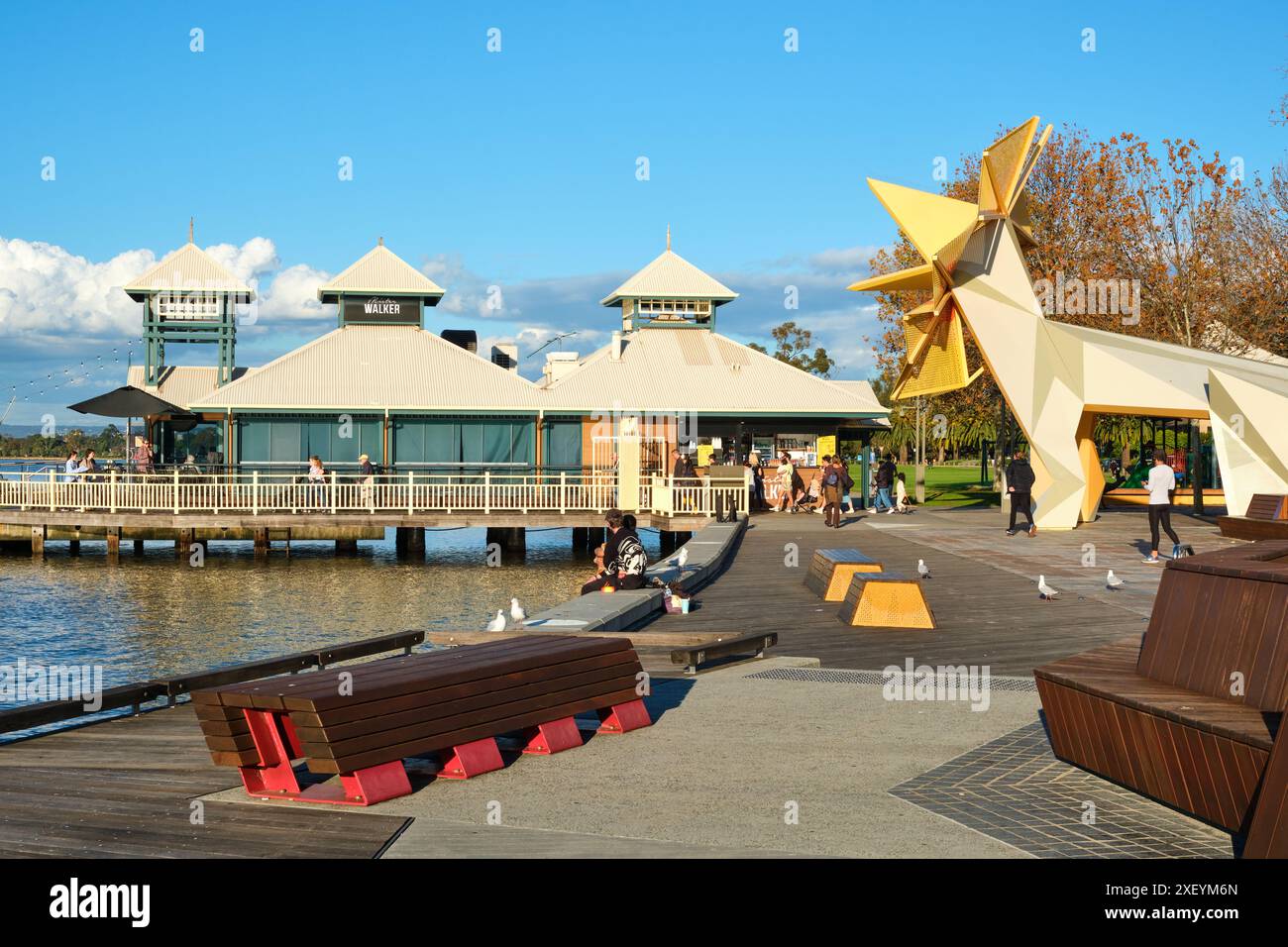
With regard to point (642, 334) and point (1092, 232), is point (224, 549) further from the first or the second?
point (1092, 232)

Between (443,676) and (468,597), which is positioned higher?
(443,676)

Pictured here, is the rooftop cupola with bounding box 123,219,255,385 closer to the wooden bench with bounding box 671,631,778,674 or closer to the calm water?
the calm water

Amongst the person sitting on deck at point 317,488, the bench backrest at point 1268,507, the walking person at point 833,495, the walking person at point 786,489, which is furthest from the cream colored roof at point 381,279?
the bench backrest at point 1268,507

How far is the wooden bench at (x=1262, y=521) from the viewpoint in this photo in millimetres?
20250

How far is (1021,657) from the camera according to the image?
1293 cm

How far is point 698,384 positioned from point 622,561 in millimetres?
28668

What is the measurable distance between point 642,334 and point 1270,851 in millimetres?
43458

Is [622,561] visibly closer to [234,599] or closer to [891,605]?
[891,605]

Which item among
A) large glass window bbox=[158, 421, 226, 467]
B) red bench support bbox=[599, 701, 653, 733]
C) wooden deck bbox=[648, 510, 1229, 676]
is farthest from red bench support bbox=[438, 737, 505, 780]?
large glass window bbox=[158, 421, 226, 467]

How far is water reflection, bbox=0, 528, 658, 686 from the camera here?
22.9 metres

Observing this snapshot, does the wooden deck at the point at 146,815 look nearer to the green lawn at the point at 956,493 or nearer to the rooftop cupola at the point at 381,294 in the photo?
the green lawn at the point at 956,493

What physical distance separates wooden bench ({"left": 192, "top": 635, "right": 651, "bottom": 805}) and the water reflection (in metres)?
12.3
